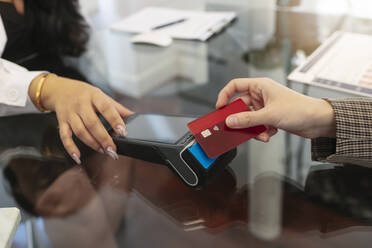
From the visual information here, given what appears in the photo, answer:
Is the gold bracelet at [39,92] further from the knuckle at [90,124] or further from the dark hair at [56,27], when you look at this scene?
the dark hair at [56,27]

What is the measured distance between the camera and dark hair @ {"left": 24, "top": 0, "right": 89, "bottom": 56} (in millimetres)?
1209

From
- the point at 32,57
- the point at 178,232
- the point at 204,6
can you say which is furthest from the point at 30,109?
the point at 204,6

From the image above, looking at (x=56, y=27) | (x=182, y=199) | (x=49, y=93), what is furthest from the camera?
(x=56, y=27)

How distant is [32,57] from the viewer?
1186mm

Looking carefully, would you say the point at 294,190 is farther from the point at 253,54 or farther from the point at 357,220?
the point at 253,54

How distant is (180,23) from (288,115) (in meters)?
0.79

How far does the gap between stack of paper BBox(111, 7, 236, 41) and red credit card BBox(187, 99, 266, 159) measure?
23.4 inches

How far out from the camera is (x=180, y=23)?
4.25 ft

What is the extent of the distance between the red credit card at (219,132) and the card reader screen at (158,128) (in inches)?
1.3

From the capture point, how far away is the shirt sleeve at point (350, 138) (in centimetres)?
61

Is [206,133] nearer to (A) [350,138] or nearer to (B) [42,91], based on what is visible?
(A) [350,138]

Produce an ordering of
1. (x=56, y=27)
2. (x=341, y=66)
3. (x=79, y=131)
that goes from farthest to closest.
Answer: (x=56, y=27), (x=341, y=66), (x=79, y=131)

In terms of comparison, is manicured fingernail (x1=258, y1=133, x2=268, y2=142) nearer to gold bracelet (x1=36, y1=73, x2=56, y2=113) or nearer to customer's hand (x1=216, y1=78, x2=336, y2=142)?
customer's hand (x1=216, y1=78, x2=336, y2=142)

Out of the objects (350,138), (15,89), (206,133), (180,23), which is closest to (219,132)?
(206,133)
